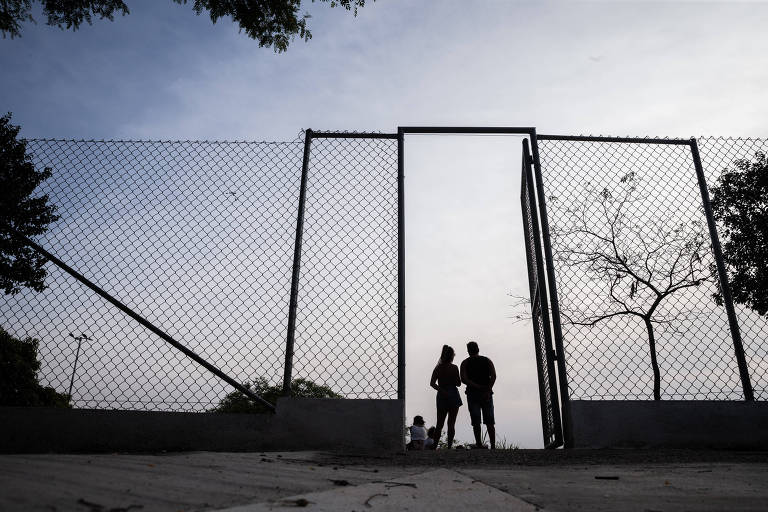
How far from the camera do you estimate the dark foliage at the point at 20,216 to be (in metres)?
3.43

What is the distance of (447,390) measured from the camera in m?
5.62

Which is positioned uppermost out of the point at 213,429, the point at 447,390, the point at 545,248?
the point at 545,248

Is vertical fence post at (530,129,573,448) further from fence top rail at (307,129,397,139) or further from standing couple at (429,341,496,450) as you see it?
standing couple at (429,341,496,450)

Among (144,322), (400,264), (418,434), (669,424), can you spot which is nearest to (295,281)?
(400,264)

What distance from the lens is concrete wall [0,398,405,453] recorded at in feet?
10.7

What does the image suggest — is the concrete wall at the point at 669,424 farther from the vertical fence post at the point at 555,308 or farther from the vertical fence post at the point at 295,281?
the vertical fence post at the point at 295,281

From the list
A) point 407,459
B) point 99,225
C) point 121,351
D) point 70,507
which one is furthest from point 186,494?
point 99,225

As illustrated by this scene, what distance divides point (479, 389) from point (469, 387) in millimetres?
128

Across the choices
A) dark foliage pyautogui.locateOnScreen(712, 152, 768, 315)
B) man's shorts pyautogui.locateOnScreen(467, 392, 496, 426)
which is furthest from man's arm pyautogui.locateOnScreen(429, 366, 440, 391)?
dark foliage pyautogui.locateOnScreen(712, 152, 768, 315)

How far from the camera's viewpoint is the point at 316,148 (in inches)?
164

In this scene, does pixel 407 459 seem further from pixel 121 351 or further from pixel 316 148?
pixel 316 148

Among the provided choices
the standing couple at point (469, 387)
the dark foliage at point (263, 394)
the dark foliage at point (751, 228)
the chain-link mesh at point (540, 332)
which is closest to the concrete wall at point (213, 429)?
the dark foliage at point (263, 394)

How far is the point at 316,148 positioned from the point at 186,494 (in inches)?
129

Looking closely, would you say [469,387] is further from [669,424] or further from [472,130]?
[472,130]
